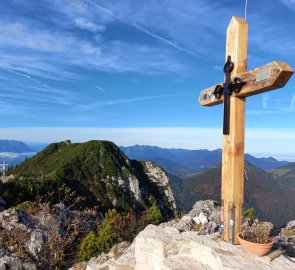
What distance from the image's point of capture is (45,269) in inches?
520

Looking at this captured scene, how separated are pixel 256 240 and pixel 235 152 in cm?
196

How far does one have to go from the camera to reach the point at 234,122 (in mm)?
7801

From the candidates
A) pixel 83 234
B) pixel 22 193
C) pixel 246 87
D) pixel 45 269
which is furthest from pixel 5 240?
pixel 22 193

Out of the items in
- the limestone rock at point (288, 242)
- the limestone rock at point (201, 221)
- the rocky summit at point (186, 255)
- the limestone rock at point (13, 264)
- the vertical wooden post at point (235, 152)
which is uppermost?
the vertical wooden post at point (235, 152)

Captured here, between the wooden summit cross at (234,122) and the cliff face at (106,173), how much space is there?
92.7 m

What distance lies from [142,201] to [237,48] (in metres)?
114

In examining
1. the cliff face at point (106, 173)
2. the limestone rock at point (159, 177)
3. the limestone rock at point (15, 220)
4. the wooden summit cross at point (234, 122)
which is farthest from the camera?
the limestone rock at point (159, 177)

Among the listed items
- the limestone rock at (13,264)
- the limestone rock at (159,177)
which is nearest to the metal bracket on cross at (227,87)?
the limestone rock at (13,264)

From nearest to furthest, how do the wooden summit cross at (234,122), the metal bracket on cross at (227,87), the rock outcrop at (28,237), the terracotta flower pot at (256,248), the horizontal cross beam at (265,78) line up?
the horizontal cross beam at (265,78) < the terracotta flower pot at (256,248) < the wooden summit cross at (234,122) < the metal bracket on cross at (227,87) < the rock outcrop at (28,237)

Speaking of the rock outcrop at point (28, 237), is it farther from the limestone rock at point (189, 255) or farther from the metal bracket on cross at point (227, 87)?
the metal bracket on cross at point (227, 87)

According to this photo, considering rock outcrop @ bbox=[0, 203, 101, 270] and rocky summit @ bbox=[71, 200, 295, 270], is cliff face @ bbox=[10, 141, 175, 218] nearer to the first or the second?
rock outcrop @ bbox=[0, 203, 101, 270]

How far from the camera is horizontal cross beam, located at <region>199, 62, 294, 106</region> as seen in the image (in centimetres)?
648

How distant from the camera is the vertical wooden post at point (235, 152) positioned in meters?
7.67

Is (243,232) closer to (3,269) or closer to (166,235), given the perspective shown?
(166,235)
